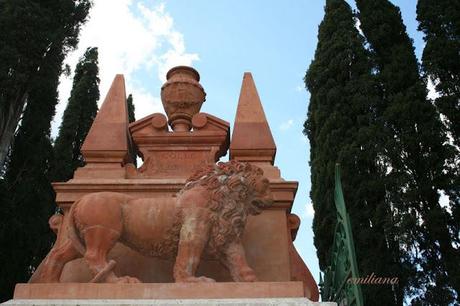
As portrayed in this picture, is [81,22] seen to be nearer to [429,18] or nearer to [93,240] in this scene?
[429,18]

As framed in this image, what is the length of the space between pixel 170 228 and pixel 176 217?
0.12 meters

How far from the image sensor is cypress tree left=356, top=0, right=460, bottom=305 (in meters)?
13.0

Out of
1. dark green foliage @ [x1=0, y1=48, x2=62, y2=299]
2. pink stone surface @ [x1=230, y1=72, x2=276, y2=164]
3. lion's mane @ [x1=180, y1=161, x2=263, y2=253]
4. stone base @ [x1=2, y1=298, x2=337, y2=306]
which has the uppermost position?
dark green foliage @ [x1=0, y1=48, x2=62, y2=299]

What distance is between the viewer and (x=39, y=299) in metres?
4.24

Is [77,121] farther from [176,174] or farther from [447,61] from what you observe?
[176,174]

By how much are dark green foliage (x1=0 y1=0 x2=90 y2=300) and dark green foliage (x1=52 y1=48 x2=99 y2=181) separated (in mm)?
1538

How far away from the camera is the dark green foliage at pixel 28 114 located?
1484cm

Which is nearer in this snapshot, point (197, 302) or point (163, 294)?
point (197, 302)

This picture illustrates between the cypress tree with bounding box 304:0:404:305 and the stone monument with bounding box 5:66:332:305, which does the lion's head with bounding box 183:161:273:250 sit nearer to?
the stone monument with bounding box 5:66:332:305

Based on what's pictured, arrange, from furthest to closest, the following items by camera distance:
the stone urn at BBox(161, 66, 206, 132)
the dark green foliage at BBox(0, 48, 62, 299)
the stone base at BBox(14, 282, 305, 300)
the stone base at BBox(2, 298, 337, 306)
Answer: the dark green foliage at BBox(0, 48, 62, 299)
the stone urn at BBox(161, 66, 206, 132)
the stone base at BBox(14, 282, 305, 300)
the stone base at BBox(2, 298, 337, 306)

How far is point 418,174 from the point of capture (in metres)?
14.6

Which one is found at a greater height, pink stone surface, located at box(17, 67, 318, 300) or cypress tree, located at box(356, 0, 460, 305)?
cypress tree, located at box(356, 0, 460, 305)

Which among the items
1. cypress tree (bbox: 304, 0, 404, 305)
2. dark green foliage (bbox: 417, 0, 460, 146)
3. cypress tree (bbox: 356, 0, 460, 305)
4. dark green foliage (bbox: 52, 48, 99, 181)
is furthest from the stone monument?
dark green foliage (bbox: 52, 48, 99, 181)

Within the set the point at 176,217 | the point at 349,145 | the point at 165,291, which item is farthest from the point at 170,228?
the point at 349,145
